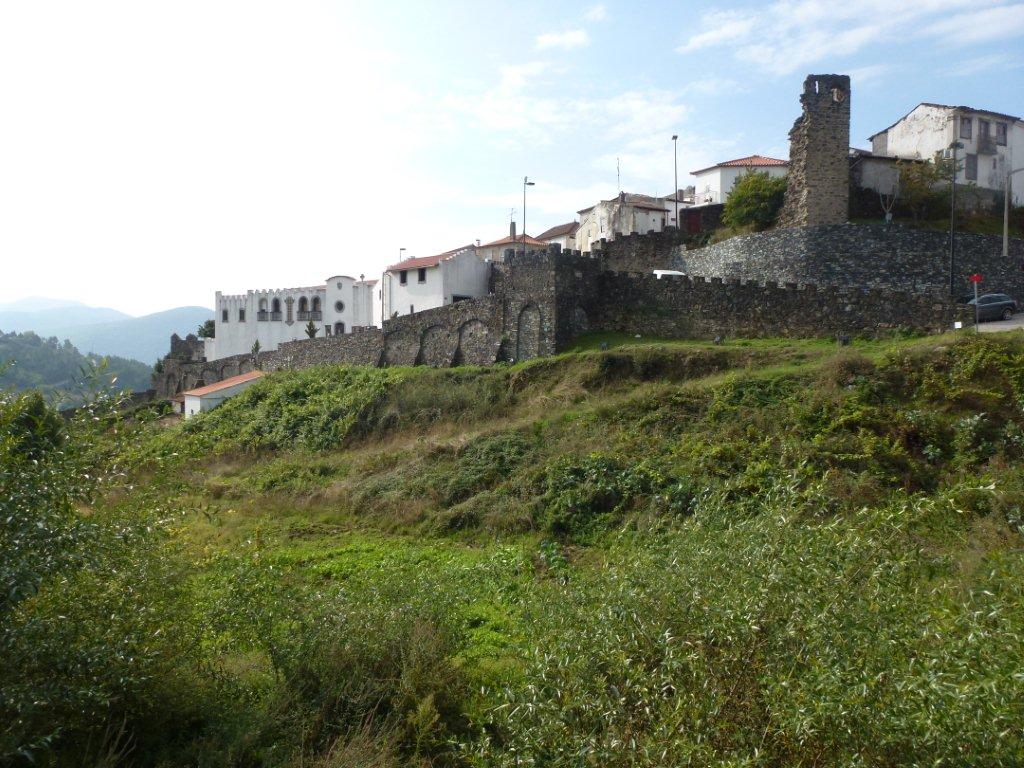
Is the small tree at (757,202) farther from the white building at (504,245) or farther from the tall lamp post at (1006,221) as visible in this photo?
the white building at (504,245)

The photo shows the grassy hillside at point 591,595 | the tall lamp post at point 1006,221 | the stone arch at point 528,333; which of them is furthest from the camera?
the tall lamp post at point 1006,221

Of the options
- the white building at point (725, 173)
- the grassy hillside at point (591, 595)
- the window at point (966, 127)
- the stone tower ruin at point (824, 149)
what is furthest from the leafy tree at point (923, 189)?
the grassy hillside at point (591, 595)

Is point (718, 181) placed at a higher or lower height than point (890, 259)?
higher

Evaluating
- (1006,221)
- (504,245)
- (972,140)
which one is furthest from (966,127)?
(504,245)

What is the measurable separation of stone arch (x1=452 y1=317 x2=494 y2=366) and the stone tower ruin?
41.4 ft

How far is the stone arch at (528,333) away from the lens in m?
26.5

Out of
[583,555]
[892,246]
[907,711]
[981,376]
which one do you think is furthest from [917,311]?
[907,711]

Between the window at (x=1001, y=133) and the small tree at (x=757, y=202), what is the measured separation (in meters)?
13.4

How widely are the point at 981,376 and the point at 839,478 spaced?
4908mm

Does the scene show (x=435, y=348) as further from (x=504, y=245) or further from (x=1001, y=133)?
(x=1001, y=133)

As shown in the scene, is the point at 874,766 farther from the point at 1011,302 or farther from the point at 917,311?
the point at 1011,302

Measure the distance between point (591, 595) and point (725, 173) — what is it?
141ft

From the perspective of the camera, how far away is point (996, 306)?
24672mm

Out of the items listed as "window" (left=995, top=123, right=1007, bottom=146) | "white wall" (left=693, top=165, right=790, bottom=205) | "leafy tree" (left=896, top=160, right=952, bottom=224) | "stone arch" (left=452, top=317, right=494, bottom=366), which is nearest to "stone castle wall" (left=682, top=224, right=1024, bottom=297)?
"leafy tree" (left=896, top=160, right=952, bottom=224)
